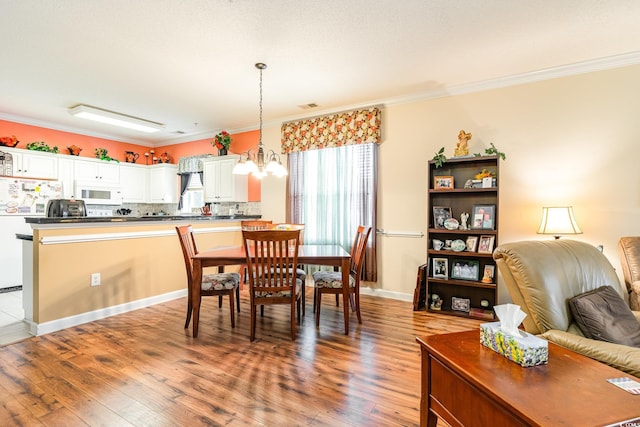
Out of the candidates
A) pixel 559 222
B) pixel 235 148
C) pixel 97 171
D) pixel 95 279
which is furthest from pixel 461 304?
pixel 97 171

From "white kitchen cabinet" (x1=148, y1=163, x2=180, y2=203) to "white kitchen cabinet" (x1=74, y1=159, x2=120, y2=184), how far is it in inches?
23.8

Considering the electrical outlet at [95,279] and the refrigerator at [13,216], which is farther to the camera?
the refrigerator at [13,216]

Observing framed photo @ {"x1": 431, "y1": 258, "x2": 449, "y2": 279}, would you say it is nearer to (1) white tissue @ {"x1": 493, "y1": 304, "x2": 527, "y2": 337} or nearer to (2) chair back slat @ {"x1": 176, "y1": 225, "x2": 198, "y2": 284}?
(1) white tissue @ {"x1": 493, "y1": 304, "x2": 527, "y2": 337}

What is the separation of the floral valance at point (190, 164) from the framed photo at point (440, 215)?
4187mm

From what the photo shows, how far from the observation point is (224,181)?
5254mm

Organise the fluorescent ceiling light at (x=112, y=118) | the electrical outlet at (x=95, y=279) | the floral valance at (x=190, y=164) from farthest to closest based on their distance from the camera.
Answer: the floral valance at (x=190, y=164) → the fluorescent ceiling light at (x=112, y=118) → the electrical outlet at (x=95, y=279)

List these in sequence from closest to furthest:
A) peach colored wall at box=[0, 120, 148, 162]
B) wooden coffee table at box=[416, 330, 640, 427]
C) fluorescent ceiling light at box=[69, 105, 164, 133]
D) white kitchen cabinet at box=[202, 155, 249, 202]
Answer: wooden coffee table at box=[416, 330, 640, 427] → fluorescent ceiling light at box=[69, 105, 164, 133] → peach colored wall at box=[0, 120, 148, 162] → white kitchen cabinet at box=[202, 155, 249, 202]

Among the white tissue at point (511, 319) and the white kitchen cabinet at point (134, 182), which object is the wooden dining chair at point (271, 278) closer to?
the white tissue at point (511, 319)

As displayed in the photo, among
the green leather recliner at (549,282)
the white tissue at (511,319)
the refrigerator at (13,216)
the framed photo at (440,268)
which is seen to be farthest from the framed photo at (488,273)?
the refrigerator at (13,216)

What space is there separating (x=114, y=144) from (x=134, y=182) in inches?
31.6

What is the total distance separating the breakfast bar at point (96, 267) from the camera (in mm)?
2871

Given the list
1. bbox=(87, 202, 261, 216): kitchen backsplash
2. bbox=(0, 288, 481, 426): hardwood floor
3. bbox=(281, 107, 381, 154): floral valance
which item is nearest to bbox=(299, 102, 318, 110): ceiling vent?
bbox=(281, 107, 381, 154): floral valance

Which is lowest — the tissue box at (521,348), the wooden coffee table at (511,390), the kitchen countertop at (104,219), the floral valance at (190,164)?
the wooden coffee table at (511,390)

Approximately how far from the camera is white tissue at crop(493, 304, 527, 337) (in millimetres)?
1143
